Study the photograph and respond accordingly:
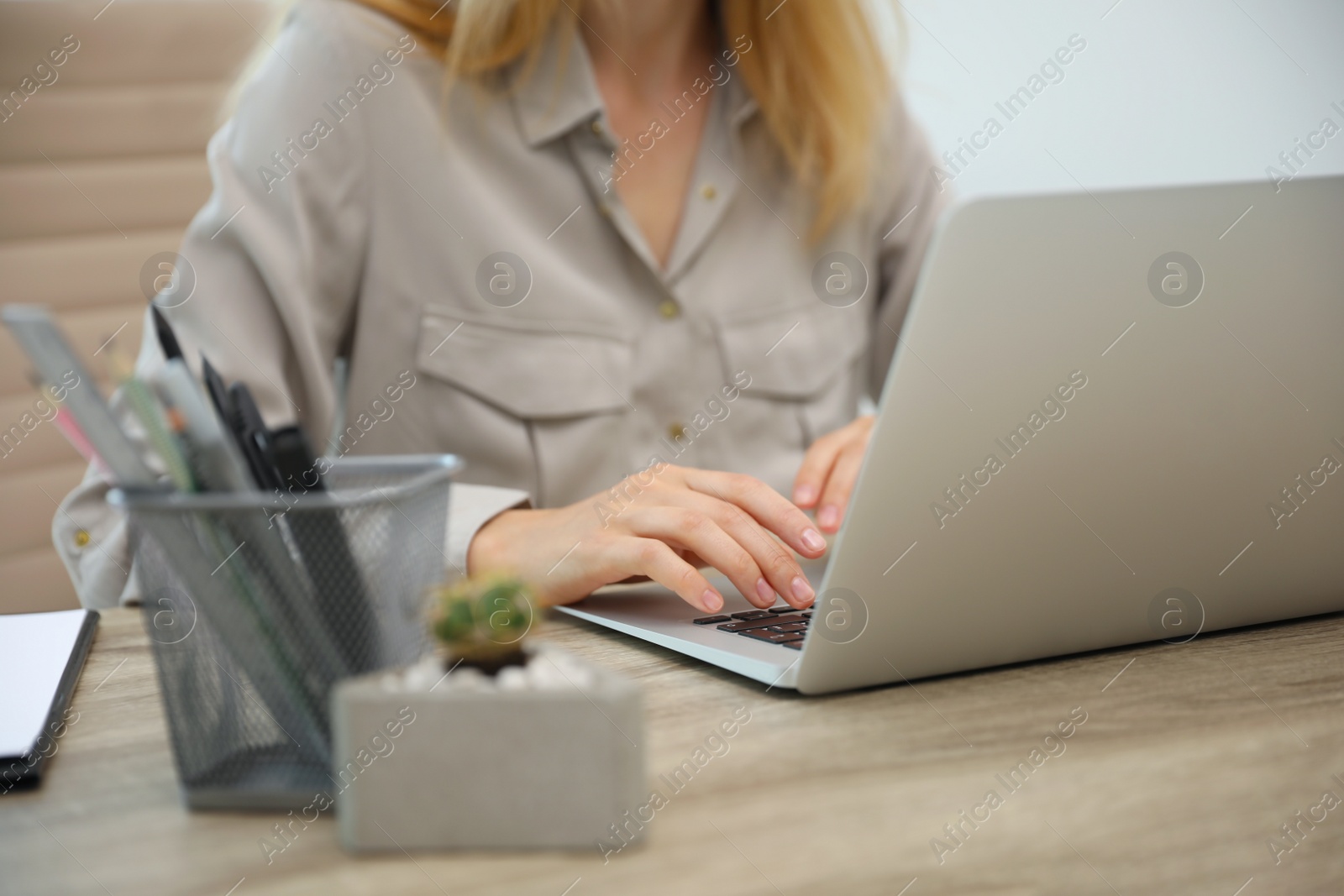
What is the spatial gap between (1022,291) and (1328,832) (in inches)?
9.3

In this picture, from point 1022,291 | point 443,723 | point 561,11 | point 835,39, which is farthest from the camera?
point 835,39

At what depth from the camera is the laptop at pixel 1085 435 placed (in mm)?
473

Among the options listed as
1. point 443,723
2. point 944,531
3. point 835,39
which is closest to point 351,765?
point 443,723

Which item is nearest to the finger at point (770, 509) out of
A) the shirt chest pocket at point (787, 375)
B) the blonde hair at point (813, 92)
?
the shirt chest pocket at point (787, 375)

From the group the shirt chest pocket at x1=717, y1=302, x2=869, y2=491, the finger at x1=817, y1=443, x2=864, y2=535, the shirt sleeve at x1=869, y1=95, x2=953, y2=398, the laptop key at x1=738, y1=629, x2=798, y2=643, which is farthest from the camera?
the shirt sleeve at x1=869, y1=95, x2=953, y2=398

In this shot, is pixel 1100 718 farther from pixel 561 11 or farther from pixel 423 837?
pixel 561 11

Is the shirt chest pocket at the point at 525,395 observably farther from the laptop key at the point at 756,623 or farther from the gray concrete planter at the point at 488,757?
the gray concrete planter at the point at 488,757

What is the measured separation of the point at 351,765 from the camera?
362 mm

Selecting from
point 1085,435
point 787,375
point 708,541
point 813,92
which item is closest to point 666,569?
point 708,541

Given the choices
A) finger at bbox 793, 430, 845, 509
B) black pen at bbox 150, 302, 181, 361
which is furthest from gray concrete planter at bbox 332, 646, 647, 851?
finger at bbox 793, 430, 845, 509

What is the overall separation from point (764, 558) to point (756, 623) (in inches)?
1.5

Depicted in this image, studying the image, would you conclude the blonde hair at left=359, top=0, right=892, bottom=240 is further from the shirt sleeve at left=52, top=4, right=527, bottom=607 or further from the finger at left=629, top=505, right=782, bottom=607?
the finger at left=629, top=505, right=782, bottom=607

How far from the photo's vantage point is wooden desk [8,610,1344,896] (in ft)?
1.21

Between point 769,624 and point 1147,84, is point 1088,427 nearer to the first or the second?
point 769,624
